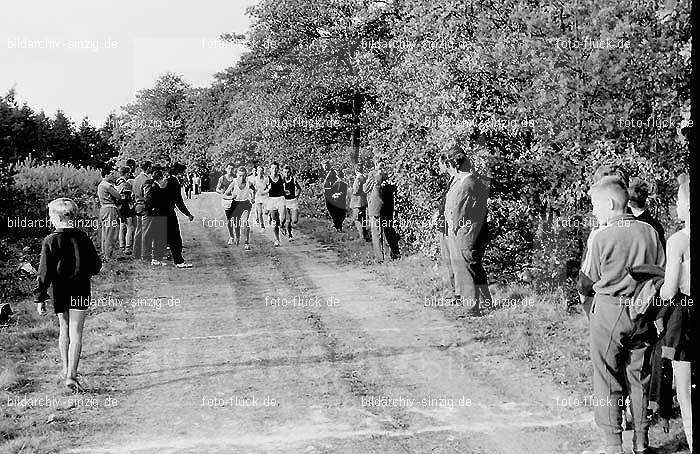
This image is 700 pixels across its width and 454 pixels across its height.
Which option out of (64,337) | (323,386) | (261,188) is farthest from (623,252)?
(261,188)

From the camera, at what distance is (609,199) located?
5043mm

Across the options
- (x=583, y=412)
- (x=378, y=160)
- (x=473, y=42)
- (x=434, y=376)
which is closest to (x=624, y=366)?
(x=583, y=412)

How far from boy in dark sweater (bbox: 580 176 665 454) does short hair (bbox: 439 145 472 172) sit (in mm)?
4165

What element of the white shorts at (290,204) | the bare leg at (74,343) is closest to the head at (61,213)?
the bare leg at (74,343)

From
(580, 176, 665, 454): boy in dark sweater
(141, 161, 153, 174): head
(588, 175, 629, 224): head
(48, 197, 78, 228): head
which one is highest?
(141, 161, 153, 174): head

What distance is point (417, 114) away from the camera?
11.3m

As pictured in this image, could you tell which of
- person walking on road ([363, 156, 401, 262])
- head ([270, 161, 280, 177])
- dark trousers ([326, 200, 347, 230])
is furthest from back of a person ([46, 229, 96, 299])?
dark trousers ([326, 200, 347, 230])

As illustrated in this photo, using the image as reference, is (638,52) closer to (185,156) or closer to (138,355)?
(138,355)

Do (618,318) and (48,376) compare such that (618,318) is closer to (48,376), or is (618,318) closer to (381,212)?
(48,376)

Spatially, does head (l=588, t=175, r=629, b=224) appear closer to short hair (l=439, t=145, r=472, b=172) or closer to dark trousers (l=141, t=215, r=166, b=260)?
short hair (l=439, t=145, r=472, b=172)

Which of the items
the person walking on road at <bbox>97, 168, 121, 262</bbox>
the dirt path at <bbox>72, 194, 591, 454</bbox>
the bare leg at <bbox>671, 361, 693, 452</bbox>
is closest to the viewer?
the bare leg at <bbox>671, 361, 693, 452</bbox>

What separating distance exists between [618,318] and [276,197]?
1254 cm

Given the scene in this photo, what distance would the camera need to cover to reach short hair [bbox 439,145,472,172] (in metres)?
9.25

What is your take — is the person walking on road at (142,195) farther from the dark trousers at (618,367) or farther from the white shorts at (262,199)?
the dark trousers at (618,367)
